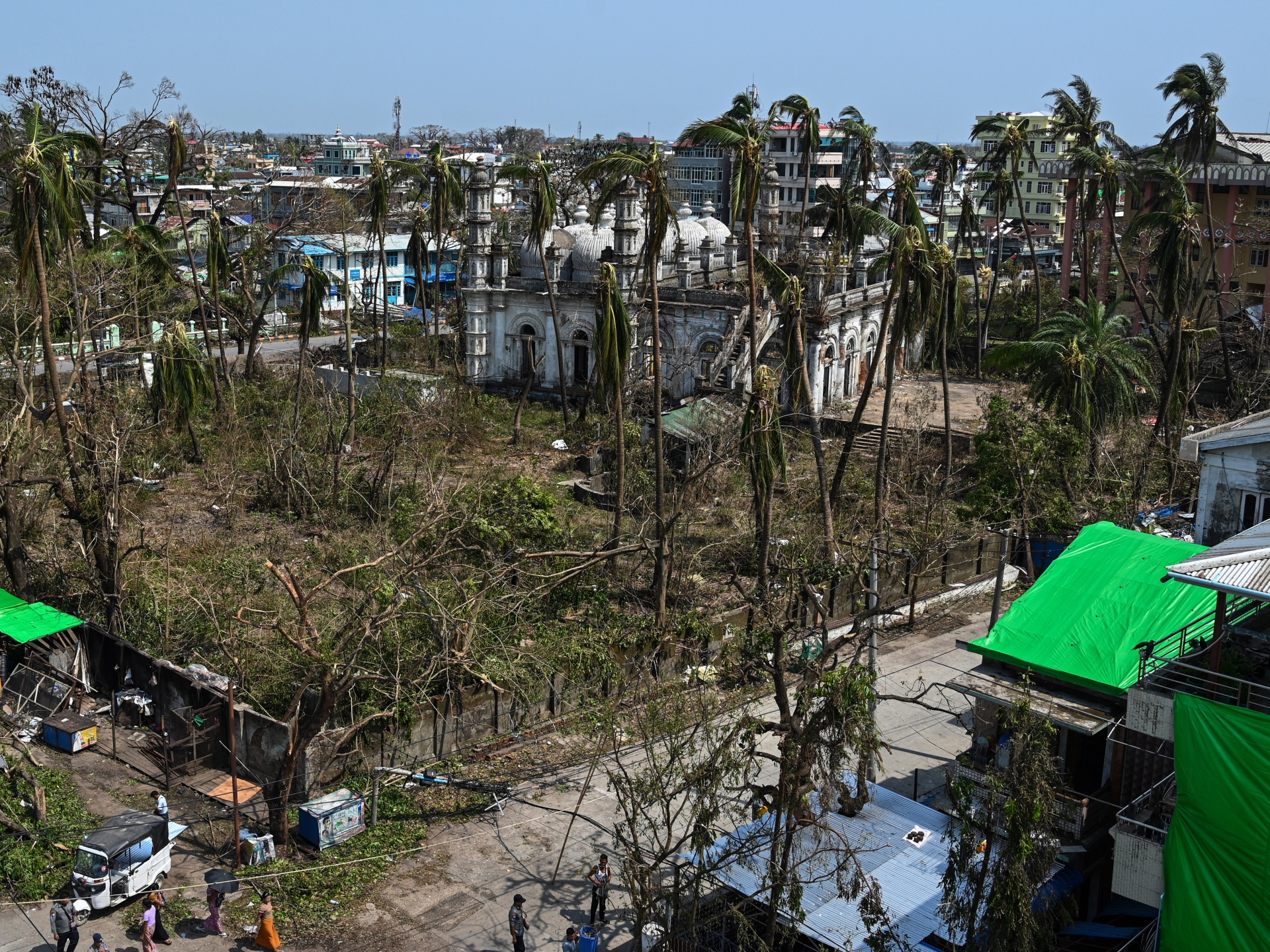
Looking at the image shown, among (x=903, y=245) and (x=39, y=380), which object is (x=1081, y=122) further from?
(x=39, y=380)

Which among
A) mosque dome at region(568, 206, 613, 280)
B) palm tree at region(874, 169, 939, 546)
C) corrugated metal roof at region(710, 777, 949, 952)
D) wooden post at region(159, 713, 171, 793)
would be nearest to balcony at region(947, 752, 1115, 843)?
corrugated metal roof at region(710, 777, 949, 952)

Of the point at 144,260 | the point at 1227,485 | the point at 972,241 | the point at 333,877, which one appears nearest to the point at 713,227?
the point at 972,241

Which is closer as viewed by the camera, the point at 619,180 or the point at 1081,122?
the point at 619,180

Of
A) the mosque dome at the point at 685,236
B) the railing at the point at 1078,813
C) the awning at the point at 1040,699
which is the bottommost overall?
the railing at the point at 1078,813

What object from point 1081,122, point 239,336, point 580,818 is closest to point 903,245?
point 580,818

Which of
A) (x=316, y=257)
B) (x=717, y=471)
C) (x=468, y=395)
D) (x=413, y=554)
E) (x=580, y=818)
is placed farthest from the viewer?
(x=316, y=257)

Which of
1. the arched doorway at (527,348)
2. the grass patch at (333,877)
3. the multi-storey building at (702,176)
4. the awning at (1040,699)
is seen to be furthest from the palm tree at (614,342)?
the multi-storey building at (702,176)

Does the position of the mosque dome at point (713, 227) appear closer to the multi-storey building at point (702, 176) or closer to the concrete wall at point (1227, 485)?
the concrete wall at point (1227, 485)
